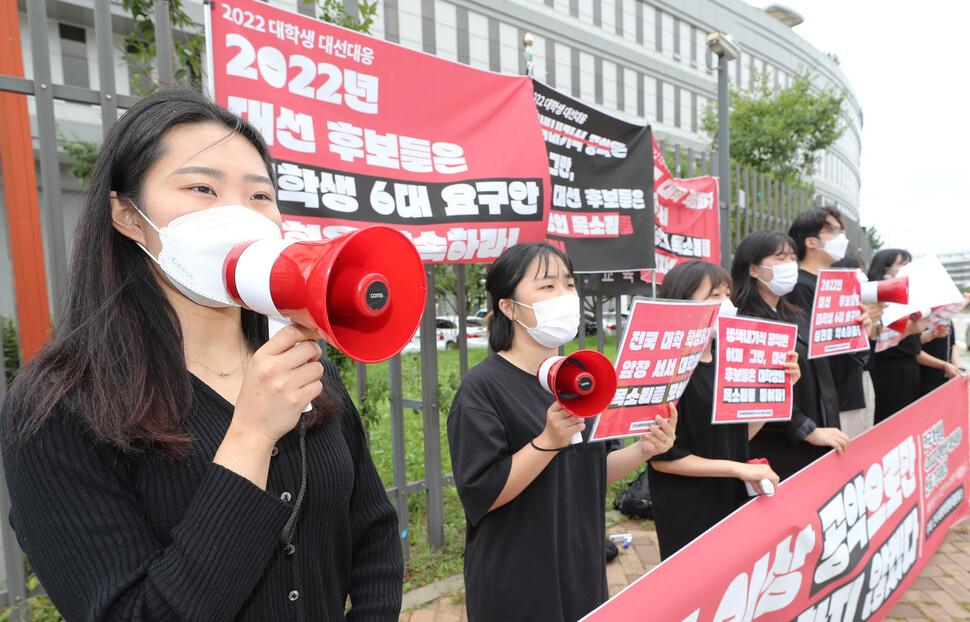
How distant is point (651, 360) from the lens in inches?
75.2

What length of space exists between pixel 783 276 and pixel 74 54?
17.8m

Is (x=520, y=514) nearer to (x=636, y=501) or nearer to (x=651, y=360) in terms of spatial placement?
(x=651, y=360)

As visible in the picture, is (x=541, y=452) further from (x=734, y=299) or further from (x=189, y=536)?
(x=734, y=299)

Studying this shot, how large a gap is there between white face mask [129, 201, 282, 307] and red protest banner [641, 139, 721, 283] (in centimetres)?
393

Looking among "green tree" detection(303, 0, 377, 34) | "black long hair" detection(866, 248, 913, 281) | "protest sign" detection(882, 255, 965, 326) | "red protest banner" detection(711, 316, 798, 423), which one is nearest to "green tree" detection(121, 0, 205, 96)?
"green tree" detection(303, 0, 377, 34)

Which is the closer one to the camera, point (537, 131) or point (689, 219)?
point (537, 131)

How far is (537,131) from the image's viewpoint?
3.44 metres

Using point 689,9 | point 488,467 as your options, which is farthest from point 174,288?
point 689,9

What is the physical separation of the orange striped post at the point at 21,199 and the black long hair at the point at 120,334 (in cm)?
162

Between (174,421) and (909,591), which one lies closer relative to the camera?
(174,421)

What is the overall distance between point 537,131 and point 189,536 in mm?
3019

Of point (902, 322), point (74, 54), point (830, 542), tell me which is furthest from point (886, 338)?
point (74, 54)

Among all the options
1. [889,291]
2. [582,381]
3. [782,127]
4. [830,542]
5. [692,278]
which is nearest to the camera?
[582,381]

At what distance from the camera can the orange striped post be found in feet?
7.45
